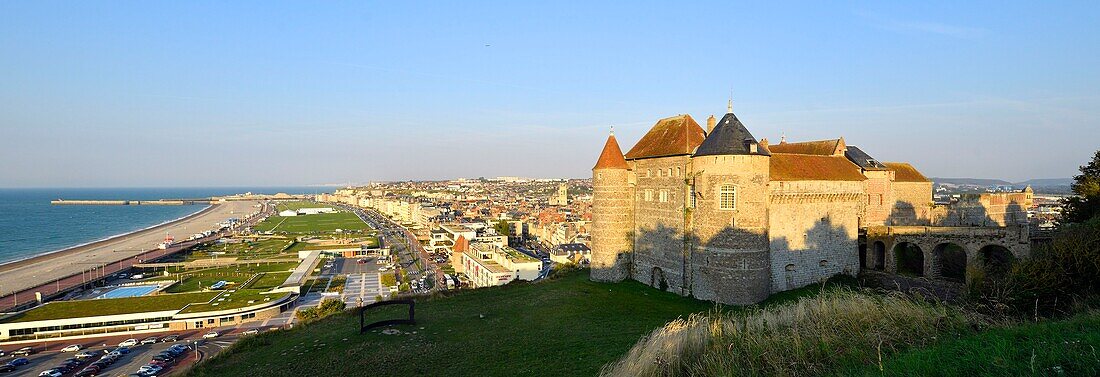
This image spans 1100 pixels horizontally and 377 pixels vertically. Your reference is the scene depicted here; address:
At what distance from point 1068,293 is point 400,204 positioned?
16087cm

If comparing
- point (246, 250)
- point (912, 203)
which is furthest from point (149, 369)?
point (246, 250)

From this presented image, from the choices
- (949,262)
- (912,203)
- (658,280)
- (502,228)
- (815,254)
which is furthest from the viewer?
(502,228)

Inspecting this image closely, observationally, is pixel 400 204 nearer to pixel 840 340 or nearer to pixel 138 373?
pixel 138 373

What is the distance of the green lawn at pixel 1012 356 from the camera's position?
5.11 meters

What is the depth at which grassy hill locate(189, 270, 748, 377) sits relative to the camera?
50.2ft

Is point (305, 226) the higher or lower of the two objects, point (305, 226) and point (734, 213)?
the lower

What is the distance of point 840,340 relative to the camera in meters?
7.82

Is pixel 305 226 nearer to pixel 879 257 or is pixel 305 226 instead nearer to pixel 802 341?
pixel 879 257

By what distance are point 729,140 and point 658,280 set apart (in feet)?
24.7

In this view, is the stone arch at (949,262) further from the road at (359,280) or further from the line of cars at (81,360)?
the line of cars at (81,360)

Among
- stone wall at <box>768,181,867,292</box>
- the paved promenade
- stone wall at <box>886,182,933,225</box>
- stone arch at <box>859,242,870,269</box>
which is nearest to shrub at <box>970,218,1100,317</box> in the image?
stone wall at <box>768,181,867,292</box>

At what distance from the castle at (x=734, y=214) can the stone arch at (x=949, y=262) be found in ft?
0.70

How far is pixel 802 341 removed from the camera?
7980 millimetres

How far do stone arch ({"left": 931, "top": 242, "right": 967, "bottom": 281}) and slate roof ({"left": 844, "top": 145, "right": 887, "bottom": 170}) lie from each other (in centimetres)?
480
